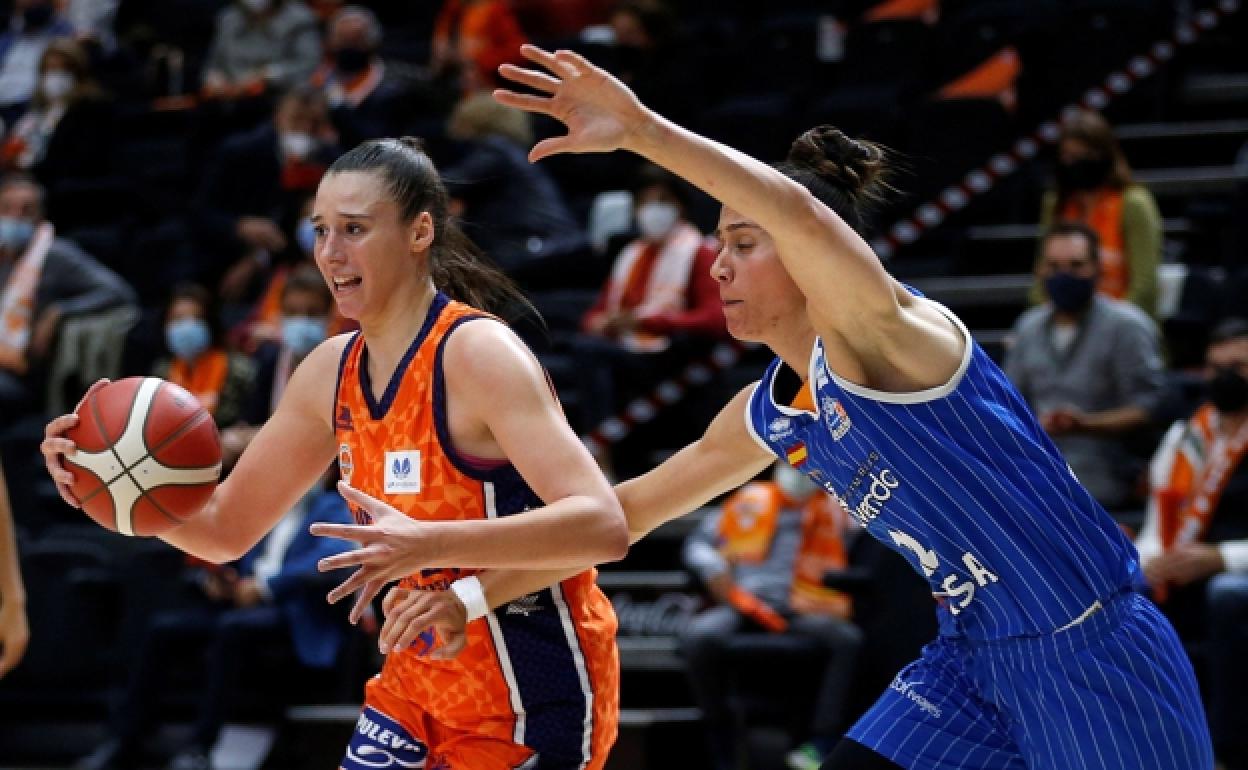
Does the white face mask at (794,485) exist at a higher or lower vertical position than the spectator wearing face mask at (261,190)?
lower

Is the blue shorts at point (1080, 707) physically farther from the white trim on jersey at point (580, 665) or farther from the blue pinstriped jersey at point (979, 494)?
the white trim on jersey at point (580, 665)

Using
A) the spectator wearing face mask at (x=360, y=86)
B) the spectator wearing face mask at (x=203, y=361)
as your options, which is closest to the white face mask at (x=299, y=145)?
the spectator wearing face mask at (x=360, y=86)

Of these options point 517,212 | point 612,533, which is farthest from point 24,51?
point 612,533

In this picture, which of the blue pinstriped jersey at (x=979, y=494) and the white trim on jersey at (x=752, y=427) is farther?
the white trim on jersey at (x=752, y=427)

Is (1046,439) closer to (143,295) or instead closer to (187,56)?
(143,295)

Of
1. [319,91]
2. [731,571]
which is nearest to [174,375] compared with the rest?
[319,91]

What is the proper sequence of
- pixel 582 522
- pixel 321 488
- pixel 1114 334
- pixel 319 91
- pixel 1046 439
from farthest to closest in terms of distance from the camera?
pixel 319 91
pixel 321 488
pixel 1114 334
pixel 1046 439
pixel 582 522

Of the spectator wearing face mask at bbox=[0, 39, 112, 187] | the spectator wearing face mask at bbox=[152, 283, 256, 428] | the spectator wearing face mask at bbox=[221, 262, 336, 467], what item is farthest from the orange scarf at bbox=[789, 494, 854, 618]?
the spectator wearing face mask at bbox=[0, 39, 112, 187]

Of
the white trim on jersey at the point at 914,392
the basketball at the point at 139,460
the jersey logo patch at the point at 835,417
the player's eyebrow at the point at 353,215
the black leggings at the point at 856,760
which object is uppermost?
the player's eyebrow at the point at 353,215

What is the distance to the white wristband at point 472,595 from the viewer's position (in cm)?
306

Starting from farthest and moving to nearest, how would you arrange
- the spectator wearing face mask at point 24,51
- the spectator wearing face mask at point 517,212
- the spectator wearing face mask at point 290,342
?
the spectator wearing face mask at point 24,51 → the spectator wearing face mask at point 517,212 → the spectator wearing face mask at point 290,342

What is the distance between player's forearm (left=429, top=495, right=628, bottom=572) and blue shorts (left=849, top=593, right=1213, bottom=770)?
743 mm

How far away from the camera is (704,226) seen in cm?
885

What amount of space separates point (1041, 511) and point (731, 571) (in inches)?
Answer: 149
